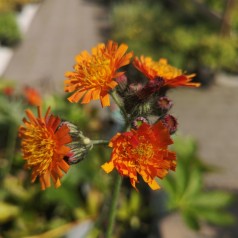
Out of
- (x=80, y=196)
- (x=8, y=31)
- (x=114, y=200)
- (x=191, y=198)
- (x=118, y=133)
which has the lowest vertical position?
(x=80, y=196)

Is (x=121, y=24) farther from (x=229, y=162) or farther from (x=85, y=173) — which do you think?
(x=85, y=173)


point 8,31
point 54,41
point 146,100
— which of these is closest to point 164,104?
point 146,100

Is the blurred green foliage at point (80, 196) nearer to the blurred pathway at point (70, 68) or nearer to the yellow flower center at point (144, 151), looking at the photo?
the blurred pathway at point (70, 68)

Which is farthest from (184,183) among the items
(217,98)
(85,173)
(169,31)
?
(169,31)

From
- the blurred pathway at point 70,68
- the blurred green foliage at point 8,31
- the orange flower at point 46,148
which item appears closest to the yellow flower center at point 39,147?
the orange flower at point 46,148

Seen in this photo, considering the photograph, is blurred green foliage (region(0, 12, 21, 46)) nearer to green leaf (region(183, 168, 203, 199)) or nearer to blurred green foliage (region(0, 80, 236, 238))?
blurred green foliage (region(0, 80, 236, 238))

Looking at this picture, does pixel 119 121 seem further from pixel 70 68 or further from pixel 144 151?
pixel 70 68

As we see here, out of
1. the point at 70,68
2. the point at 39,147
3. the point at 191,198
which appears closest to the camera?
the point at 39,147
